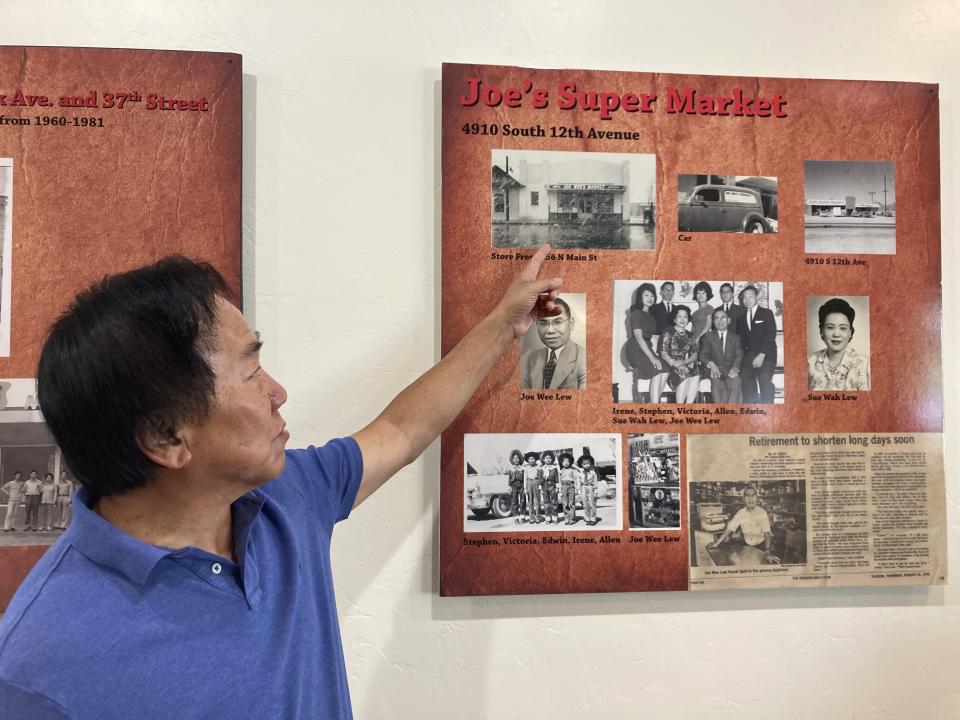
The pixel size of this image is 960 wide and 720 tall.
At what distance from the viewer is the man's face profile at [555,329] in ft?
3.59

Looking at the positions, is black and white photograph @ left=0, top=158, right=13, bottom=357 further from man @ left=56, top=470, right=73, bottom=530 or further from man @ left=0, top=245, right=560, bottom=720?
man @ left=0, top=245, right=560, bottom=720

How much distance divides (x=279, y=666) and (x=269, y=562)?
111mm

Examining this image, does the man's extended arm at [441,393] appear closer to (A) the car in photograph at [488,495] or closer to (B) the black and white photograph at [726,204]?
(A) the car in photograph at [488,495]

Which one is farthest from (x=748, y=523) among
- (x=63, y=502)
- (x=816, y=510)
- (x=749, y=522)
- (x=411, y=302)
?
(x=63, y=502)

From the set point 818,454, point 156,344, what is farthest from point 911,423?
point 156,344

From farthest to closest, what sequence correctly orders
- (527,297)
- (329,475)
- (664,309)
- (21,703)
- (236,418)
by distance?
(664,309) → (527,297) → (329,475) → (236,418) → (21,703)

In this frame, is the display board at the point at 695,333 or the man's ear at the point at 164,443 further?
the display board at the point at 695,333

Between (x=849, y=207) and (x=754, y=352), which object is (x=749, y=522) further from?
(x=849, y=207)

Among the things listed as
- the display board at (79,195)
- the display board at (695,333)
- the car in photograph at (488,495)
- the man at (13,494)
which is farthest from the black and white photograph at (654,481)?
the man at (13,494)

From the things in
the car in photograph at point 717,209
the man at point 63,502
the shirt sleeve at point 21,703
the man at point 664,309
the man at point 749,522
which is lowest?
the shirt sleeve at point 21,703

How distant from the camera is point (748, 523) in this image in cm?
111

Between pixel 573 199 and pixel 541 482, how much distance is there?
0.46 metres

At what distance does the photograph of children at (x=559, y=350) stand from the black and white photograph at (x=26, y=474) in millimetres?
716

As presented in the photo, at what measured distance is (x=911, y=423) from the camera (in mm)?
1134
